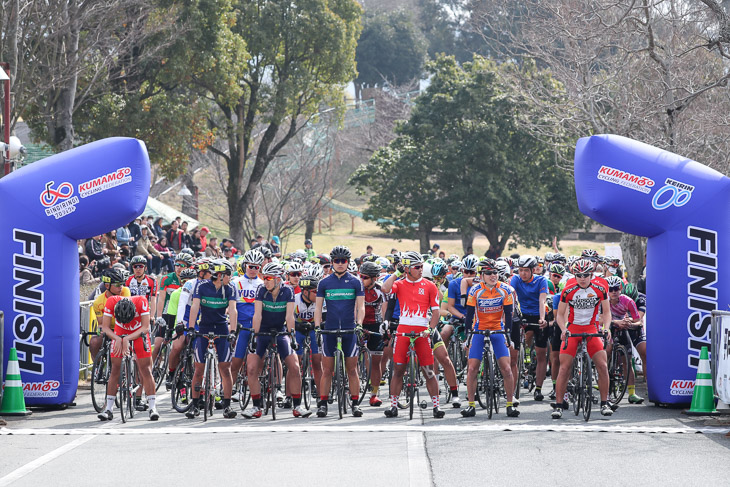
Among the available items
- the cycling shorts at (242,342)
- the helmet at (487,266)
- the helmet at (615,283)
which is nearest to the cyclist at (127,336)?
→ the cycling shorts at (242,342)

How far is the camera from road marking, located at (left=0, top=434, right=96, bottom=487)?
916 centimetres

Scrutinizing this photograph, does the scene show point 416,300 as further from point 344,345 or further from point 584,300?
point 584,300

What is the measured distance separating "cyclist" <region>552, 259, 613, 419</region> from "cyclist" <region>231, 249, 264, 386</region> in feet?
13.0

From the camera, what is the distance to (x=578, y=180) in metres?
14.4

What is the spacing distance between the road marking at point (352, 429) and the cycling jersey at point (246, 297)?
200 centimetres

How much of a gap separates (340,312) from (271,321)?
87 centimetres

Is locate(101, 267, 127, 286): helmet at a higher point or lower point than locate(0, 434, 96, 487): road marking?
higher

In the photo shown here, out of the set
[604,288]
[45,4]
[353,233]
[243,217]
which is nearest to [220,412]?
[604,288]

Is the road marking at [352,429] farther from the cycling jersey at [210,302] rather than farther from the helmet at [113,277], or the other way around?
the helmet at [113,277]

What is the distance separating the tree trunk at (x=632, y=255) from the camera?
25.1 m

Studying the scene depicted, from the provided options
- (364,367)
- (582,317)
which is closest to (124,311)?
(364,367)

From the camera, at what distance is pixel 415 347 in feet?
42.9

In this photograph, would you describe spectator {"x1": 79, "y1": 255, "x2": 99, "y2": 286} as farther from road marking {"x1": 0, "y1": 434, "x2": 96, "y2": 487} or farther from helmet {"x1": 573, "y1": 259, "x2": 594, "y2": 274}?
helmet {"x1": 573, "y1": 259, "x2": 594, "y2": 274}

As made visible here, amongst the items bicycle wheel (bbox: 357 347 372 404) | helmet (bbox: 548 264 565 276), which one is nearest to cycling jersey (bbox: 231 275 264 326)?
bicycle wheel (bbox: 357 347 372 404)
